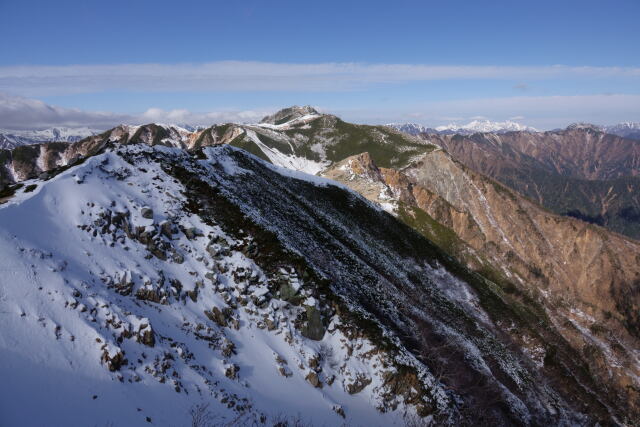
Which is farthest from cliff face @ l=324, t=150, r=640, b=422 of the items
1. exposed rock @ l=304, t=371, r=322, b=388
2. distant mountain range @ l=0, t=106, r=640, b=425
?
exposed rock @ l=304, t=371, r=322, b=388

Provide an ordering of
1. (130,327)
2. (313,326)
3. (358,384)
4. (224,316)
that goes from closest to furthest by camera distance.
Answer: (130,327)
(224,316)
(358,384)
(313,326)

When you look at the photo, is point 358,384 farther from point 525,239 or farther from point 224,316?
point 525,239

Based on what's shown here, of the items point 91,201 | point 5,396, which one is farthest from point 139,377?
point 91,201

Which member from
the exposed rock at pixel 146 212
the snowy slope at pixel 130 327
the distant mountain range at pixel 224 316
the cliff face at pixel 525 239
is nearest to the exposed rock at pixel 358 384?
the distant mountain range at pixel 224 316

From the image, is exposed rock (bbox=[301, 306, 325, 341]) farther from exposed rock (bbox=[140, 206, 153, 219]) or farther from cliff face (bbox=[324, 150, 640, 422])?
cliff face (bbox=[324, 150, 640, 422])

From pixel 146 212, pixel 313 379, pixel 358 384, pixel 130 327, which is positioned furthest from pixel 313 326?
pixel 146 212

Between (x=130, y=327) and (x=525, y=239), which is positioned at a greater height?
(x=130, y=327)

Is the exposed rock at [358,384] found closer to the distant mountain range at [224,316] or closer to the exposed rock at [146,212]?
the distant mountain range at [224,316]

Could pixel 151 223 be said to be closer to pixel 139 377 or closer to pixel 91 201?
pixel 91 201
